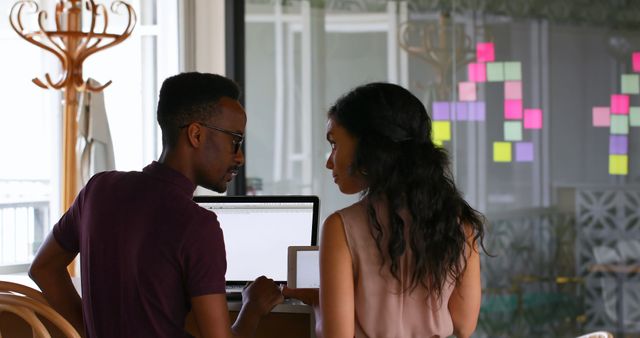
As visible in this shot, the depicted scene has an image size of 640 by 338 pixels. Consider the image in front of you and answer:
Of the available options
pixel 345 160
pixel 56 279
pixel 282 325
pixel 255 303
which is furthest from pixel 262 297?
pixel 282 325

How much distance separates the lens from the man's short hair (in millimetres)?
2039

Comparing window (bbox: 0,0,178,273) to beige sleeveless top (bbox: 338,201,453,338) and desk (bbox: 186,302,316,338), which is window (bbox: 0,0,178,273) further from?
beige sleeveless top (bbox: 338,201,453,338)

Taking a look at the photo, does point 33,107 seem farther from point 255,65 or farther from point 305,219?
point 305,219

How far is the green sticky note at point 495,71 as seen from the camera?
459cm

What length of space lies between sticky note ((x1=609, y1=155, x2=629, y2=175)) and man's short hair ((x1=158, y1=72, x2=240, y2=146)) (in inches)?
109

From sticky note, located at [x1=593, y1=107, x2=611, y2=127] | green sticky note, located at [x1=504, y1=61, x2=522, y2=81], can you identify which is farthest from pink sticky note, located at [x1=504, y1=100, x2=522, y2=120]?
sticky note, located at [x1=593, y1=107, x2=611, y2=127]

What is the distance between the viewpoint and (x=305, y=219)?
2.64m

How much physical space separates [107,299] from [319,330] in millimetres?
420

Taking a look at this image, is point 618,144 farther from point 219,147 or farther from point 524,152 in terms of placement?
point 219,147

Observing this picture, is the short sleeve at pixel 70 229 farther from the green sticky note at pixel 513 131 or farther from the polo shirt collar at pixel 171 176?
the green sticky note at pixel 513 131

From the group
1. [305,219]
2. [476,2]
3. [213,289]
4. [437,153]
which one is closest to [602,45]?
[476,2]

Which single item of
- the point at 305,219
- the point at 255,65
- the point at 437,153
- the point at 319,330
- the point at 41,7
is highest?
the point at 41,7

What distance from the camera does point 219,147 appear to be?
204 cm

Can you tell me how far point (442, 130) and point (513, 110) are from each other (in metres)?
0.33
